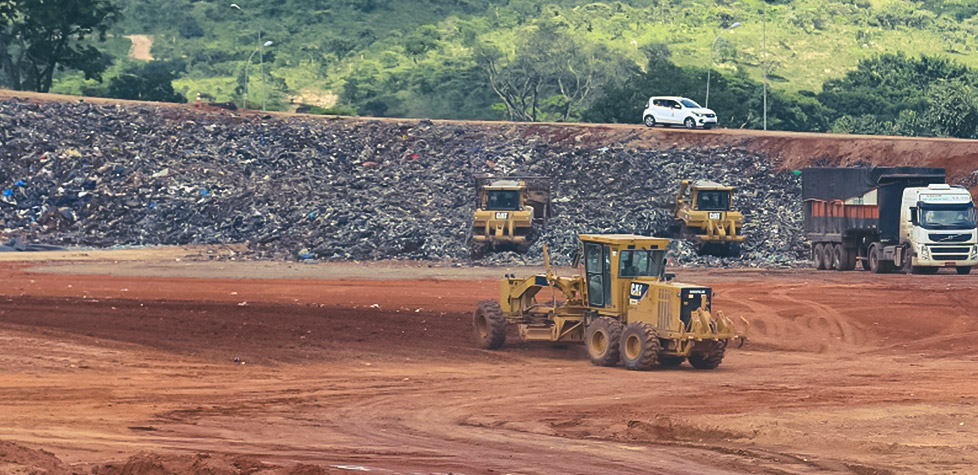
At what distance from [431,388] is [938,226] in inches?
992

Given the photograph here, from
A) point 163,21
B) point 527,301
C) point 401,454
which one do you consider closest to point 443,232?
point 527,301

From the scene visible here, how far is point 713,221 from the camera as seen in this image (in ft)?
158

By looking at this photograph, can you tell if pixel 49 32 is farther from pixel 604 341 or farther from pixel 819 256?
pixel 604 341

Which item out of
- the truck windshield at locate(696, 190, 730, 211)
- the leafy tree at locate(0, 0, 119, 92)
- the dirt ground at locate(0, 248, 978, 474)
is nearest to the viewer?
the dirt ground at locate(0, 248, 978, 474)

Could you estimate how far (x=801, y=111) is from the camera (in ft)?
281

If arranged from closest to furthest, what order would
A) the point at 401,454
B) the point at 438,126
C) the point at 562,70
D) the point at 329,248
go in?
1. the point at 401,454
2. the point at 329,248
3. the point at 438,126
4. the point at 562,70

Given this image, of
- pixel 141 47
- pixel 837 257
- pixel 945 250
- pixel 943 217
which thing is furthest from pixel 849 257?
pixel 141 47

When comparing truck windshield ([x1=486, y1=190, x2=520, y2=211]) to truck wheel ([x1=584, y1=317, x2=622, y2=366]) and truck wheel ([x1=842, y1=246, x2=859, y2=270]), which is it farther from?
truck wheel ([x1=584, y1=317, x2=622, y2=366])

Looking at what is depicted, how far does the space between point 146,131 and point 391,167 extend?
435 inches

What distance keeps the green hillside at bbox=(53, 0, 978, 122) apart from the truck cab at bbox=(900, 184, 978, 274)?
172ft

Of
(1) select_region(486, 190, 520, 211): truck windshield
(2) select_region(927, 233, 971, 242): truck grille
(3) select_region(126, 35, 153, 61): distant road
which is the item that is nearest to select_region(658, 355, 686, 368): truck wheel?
(2) select_region(927, 233, 971, 242): truck grille

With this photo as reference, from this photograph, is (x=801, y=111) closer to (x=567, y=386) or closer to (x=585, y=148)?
(x=585, y=148)

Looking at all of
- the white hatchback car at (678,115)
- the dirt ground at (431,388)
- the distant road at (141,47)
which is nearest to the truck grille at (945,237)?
the dirt ground at (431,388)

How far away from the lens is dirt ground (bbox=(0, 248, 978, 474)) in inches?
651
